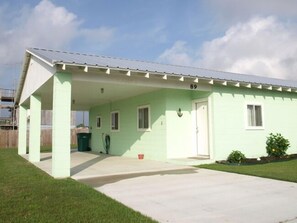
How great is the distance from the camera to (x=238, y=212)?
4535 millimetres

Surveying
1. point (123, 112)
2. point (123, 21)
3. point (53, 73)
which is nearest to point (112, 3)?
point (123, 21)

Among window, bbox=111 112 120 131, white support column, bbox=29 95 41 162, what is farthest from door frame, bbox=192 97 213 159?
white support column, bbox=29 95 41 162

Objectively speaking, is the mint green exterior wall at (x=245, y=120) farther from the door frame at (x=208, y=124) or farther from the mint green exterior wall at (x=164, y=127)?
the mint green exterior wall at (x=164, y=127)

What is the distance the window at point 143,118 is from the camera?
41.4 ft

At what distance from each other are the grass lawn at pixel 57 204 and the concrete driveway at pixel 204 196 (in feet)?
1.15

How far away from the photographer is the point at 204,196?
222 inches

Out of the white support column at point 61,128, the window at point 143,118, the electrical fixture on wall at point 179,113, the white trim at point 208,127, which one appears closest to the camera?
the white support column at point 61,128

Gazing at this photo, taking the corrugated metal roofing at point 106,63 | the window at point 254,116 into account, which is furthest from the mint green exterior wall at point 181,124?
the window at point 254,116

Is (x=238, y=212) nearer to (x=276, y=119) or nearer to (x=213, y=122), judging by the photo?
(x=213, y=122)

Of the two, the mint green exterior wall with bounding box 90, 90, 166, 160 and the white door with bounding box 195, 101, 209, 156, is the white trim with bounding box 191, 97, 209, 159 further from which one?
the mint green exterior wall with bounding box 90, 90, 166, 160

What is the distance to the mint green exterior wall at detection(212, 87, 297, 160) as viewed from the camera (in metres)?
11.1

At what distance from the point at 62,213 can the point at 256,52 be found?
2033cm

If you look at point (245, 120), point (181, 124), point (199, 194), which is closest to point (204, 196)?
point (199, 194)

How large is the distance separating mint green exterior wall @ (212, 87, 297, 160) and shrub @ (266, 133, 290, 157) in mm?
208
